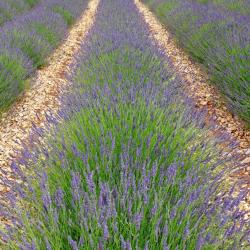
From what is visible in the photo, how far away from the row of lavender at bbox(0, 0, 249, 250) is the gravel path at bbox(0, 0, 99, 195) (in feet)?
1.69

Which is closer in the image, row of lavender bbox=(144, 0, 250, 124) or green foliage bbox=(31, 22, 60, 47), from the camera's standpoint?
row of lavender bbox=(144, 0, 250, 124)

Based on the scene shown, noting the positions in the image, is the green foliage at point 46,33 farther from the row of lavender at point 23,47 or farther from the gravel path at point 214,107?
the gravel path at point 214,107

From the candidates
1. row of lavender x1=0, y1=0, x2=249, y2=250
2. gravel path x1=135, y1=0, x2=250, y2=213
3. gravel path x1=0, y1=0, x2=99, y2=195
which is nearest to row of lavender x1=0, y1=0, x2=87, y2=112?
gravel path x1=0, y1=0, x2=99, y2=195

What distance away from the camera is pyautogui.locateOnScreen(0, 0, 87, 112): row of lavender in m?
4.63

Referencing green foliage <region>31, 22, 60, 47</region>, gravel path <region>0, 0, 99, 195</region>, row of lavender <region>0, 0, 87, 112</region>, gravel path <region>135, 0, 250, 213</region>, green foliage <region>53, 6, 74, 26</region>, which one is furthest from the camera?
green foliage <region>53, 6, 74, 26</region>

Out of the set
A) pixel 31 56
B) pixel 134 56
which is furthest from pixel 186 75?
pixel 31 56

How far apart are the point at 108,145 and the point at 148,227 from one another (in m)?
0.75

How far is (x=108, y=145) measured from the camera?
217 cm

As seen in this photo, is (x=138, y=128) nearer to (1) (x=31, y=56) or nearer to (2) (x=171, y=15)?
(1) (x=31, y=56)

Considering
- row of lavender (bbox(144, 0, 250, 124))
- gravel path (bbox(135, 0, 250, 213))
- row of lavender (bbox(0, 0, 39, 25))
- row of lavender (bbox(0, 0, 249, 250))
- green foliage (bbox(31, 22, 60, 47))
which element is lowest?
gravel path (bbox(135, 0, 250, 213))

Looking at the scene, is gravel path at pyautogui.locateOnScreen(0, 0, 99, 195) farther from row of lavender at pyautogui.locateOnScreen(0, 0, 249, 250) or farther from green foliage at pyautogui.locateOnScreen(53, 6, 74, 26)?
green foliage at pyautogui.locateOnScreen(53, 6, 74, 26)

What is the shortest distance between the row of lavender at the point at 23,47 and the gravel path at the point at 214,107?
2174 mm

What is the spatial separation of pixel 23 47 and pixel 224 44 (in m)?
3.42

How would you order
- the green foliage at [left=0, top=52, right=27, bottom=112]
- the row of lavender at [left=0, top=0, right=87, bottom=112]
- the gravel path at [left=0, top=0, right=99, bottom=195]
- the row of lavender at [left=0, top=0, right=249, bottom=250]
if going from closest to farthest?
the row of lavender at [left=0, top=0, right=249, bottom=250], the gravel path at [left=0, top=0, right=99, bottom=195], the green foliage at [left=0, top=52, right=27, bottom=112], the row of lavender at [left=0, top=0, right=87, bottom=112]
